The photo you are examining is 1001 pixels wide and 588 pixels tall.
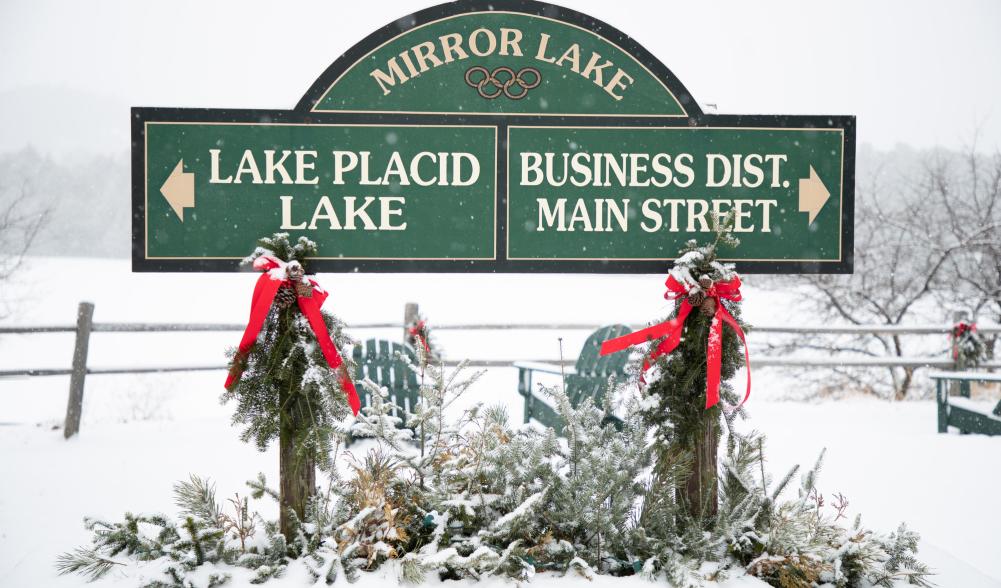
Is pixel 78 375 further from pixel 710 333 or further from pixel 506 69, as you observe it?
pixel 710 333

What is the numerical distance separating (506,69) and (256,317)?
1364 mm

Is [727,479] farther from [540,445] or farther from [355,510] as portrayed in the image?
[355,510]

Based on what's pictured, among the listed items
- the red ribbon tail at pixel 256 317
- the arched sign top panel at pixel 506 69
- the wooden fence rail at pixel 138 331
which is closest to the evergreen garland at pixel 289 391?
the red ribbon tail at pixel 256 317

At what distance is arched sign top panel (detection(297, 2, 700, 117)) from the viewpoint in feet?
8.30

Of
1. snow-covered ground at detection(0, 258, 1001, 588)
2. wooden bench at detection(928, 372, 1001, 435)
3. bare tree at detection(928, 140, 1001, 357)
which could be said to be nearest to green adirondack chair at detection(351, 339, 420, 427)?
snow-covered ground at detection(0, 258, 1001, 588)

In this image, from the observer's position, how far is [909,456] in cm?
534

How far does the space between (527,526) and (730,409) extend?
875mm

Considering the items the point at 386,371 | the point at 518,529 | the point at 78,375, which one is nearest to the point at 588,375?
the point at 386,371

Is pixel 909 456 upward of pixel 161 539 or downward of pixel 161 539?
downward

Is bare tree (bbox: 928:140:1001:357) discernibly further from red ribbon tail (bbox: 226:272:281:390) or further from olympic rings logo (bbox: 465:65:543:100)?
red ribbon tail (bbox: 226:272:281:390)

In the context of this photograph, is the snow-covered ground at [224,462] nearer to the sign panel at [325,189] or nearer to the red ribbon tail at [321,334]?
the red ribbon tail at [321,334]

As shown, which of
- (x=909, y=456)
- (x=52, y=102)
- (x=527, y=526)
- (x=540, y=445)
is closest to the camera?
(x=527, y=526)

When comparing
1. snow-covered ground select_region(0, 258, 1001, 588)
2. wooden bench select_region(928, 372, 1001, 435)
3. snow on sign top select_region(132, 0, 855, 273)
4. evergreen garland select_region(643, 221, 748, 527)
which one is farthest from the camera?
wooden bench select_region(928, 372, 1001, 435)

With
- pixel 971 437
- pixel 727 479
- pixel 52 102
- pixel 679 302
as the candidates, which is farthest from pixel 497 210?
pixel 52 102
